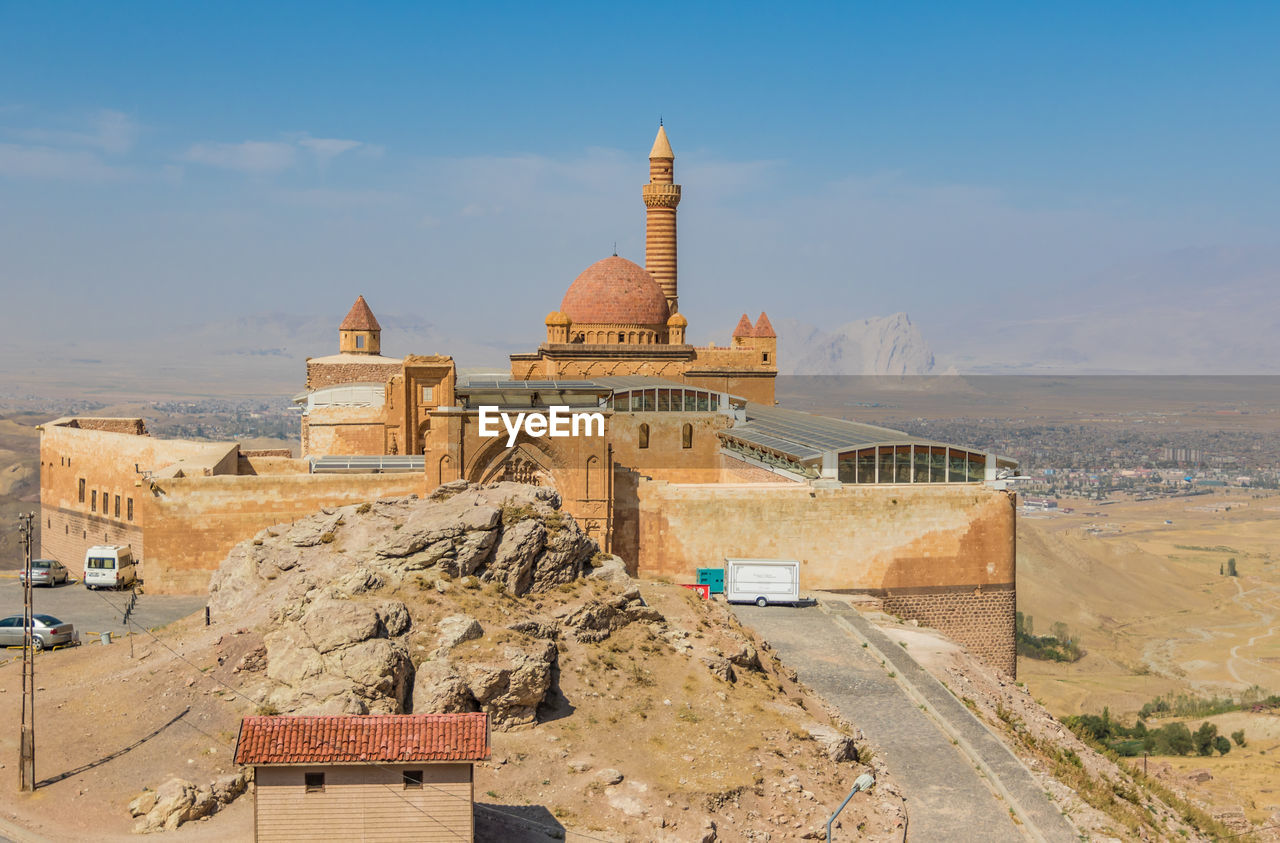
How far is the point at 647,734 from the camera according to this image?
1994cm

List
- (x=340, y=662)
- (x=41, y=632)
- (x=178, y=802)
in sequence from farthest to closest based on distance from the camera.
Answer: (x=41, y=632) → (x=340, y=662) → (x=178, y=802)

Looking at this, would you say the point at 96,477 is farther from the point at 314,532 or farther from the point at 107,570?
the point at 314,532

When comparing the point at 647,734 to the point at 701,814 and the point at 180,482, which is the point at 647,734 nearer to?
the point at 701,814

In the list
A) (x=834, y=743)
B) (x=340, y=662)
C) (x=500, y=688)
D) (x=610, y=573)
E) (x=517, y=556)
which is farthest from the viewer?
(x=610, y=573)

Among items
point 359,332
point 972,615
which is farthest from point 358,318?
point 972,615

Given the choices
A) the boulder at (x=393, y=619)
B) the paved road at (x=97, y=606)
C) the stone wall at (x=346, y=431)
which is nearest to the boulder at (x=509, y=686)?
the boulder at (x=393, y=619)

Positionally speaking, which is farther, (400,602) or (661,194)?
(661,194)

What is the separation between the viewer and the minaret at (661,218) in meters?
57.4

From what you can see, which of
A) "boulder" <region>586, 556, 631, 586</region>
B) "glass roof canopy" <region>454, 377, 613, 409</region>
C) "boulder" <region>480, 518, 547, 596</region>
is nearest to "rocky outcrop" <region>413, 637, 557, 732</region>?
"boulder" <region>480, 518, 547, 596</region>

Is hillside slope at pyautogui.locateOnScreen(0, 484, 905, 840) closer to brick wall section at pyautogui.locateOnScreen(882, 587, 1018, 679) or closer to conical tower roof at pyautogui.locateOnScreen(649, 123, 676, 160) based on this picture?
brick wall section at pyautogui.locateOnScreen(882, 587, 1018, 679)

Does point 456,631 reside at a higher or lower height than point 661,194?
lower

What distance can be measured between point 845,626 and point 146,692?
15474mm

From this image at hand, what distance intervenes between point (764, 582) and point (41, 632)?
53.0 feet

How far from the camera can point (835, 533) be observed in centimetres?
3177
